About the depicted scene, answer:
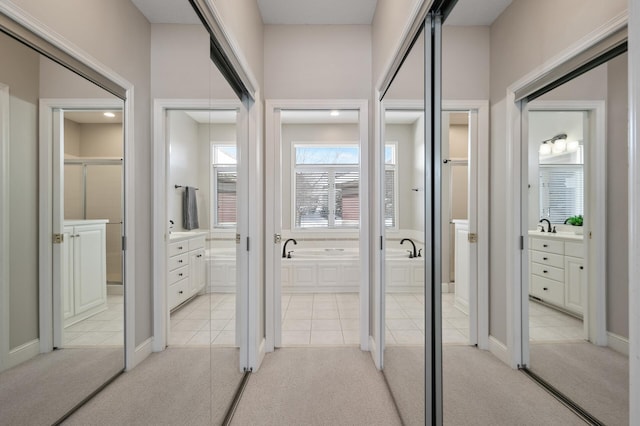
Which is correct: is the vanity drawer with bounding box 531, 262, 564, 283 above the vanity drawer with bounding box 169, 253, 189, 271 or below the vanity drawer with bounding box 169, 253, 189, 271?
above

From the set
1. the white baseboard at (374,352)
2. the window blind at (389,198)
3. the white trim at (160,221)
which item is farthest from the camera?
the white baseboard at (374,352)

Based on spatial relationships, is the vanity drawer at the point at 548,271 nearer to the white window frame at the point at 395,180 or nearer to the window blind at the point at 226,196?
the white window frame at the point at 395,180

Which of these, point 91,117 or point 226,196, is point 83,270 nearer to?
point 91,117

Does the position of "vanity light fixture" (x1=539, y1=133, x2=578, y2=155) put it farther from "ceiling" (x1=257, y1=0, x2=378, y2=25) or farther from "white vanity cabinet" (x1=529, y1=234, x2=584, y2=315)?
"ceiling" (x1=257, y1=0, x2=378, y2=25)

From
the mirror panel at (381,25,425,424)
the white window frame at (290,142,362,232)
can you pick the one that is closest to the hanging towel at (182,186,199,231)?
the mirror panel at (381,25,425,424)

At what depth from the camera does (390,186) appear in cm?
191

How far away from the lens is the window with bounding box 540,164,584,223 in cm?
43

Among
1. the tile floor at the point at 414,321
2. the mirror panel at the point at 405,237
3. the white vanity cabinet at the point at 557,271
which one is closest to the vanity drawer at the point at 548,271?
the white vanity cabinet at the point at 557,271

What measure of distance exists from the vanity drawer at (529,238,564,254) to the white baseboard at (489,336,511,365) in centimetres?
26

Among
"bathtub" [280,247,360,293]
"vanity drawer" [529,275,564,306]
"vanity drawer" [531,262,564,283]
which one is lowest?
"bathtub" [280,247,360,293]

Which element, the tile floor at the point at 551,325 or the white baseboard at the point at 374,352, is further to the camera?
the white baseboard at the point at 374,352

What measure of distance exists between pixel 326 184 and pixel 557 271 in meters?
5.01

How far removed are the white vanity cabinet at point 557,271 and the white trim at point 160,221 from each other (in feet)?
3.07

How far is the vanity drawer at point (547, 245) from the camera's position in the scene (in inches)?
19.6
